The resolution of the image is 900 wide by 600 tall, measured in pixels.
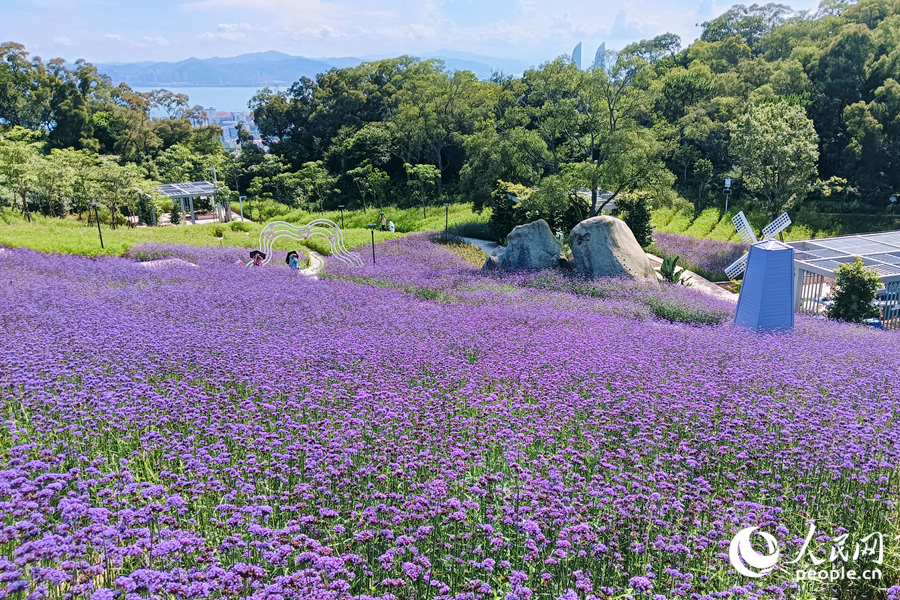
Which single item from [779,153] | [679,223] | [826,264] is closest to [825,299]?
[826,264]

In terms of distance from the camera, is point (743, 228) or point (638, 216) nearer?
point (743, 228)

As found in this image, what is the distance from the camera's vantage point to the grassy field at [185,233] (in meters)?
20.2

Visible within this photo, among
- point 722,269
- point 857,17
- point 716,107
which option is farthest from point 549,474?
point 857,17

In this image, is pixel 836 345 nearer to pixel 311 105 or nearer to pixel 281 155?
pixel 281 155

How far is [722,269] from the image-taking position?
21828mm

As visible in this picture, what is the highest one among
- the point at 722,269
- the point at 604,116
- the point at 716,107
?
the point at 716,107

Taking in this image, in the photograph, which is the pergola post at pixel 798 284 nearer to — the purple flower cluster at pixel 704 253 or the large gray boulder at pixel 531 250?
the purple flower cluster at pixel 704 253

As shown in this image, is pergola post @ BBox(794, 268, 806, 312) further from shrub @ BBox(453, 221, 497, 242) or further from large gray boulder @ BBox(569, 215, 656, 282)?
shrub @ BBox(453, 221, 497, 242)

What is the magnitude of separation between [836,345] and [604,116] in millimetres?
14688

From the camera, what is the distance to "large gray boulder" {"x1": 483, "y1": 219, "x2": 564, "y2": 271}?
20.2 meters

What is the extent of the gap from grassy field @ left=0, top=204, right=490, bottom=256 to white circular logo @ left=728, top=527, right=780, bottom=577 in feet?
68.9

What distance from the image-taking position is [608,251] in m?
18.7

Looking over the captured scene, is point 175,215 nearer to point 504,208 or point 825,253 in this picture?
point 504,208
